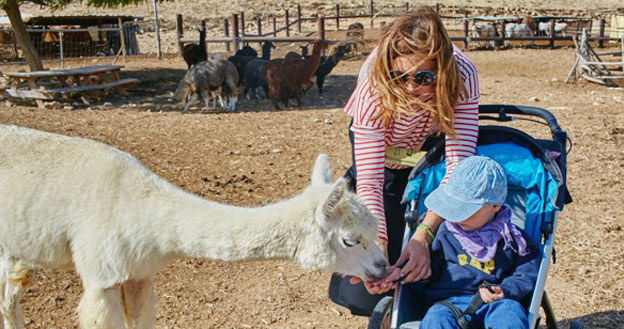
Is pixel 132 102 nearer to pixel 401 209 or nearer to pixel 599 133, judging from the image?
pixel 599 133

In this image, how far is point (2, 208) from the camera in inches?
122

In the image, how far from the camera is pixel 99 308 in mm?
2939

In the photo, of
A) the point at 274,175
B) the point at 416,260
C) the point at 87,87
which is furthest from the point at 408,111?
the point at 87,87

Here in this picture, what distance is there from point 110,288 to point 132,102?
10.7 m

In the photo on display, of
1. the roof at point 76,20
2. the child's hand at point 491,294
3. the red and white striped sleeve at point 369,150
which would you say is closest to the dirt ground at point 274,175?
the red and white striped sleeve at point 369,150

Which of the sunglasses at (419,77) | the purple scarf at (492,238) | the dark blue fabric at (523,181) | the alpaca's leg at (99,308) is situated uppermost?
the sunglasses at (419,77)

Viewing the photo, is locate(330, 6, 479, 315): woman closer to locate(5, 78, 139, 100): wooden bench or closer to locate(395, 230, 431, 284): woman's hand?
locate(395, 230, 431, 284): woman's hand

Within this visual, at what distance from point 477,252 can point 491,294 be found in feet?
0.74

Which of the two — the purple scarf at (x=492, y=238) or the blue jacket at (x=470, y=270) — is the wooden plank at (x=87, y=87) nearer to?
the blue jacket at (x=470, y=270)

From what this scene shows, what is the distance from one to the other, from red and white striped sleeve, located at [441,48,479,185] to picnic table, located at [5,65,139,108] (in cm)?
1080

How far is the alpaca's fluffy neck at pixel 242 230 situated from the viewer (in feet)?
8.70

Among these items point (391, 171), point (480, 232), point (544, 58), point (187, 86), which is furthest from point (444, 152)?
point (544, 58)

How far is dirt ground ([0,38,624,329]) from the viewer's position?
4141 millimetres

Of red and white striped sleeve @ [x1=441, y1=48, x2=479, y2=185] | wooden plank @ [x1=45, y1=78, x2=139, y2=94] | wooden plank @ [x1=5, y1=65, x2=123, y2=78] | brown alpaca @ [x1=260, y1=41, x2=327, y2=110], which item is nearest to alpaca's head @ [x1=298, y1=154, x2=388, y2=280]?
red and white striped sleeve @ [x1=441, y1=48, x2=479, y2=185]
